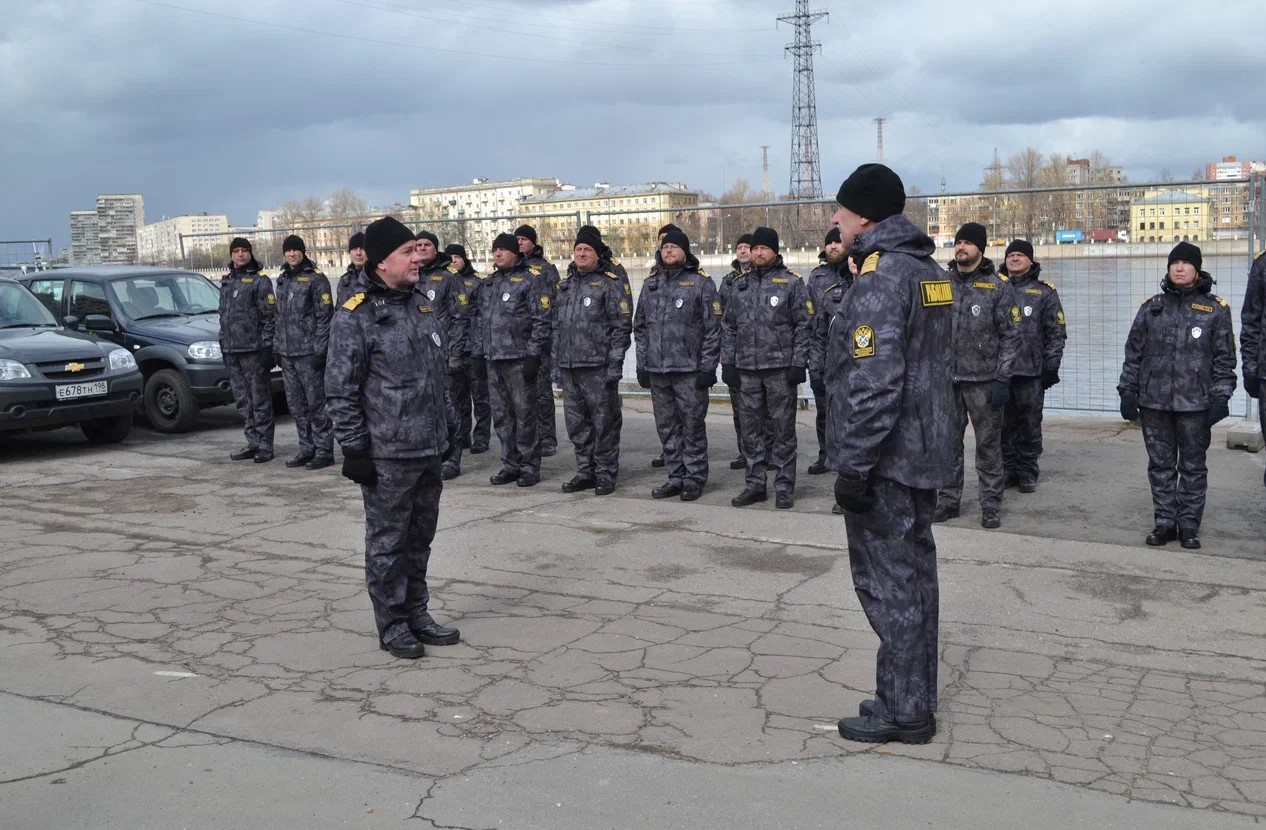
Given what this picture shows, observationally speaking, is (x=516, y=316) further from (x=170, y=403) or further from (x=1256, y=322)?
(x=1256, y=322)

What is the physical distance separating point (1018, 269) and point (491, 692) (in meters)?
6.34

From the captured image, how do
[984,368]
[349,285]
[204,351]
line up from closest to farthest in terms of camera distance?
[984,368]
[349,285]
[204,351]

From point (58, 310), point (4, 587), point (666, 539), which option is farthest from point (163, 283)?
point (666, 539)

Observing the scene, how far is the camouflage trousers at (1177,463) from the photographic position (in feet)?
26.2

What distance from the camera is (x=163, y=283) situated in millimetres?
15039

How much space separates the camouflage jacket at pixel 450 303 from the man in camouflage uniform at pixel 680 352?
8.03 feet

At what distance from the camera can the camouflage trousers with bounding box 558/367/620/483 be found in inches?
400

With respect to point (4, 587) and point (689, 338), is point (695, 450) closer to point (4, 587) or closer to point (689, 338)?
point (689, 338)

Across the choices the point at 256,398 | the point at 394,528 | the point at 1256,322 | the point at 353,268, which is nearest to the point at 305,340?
the point at 256,398

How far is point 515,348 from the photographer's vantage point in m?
10.6

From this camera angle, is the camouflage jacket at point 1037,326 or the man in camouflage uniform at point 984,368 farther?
the camouflage jacket at point 1037,326

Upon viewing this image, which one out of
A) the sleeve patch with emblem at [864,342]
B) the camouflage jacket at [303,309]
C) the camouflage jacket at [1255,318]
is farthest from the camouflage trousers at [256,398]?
the camouflage jacket at [1255,318]

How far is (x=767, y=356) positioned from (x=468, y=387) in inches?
157

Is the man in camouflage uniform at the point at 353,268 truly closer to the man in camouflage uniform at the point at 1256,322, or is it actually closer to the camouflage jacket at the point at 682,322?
the camouflage jacket at the point at 682,322
